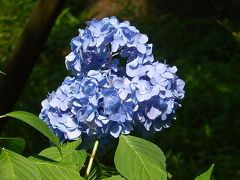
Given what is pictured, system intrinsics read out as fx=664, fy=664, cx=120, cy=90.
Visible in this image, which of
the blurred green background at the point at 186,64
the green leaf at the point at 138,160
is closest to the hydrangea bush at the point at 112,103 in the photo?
the green leaf at the point at 138,160

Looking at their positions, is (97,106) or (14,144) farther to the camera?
(97,106)

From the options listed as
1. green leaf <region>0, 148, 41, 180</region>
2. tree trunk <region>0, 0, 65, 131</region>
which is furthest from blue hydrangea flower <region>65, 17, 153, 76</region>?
tree trunk <region>0, 0, 65, 131</region>

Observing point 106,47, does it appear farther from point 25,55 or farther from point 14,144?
point 25,55

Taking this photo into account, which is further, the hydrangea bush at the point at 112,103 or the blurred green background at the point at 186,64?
the blurred green background at the point at 186,64

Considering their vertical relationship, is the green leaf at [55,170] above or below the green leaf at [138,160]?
above

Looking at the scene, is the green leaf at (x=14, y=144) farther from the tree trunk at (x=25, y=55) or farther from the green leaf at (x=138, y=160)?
the tree trunk at (x=25, y=55)

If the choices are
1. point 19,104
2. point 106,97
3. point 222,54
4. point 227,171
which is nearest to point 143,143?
point 106,97

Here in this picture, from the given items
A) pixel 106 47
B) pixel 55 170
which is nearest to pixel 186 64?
pixel 106 47

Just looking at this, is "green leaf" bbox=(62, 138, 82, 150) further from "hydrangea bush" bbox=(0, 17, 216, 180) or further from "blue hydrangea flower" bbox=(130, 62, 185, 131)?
"blue hydrangea flower" bbox=(130, 62, 185, 131)
